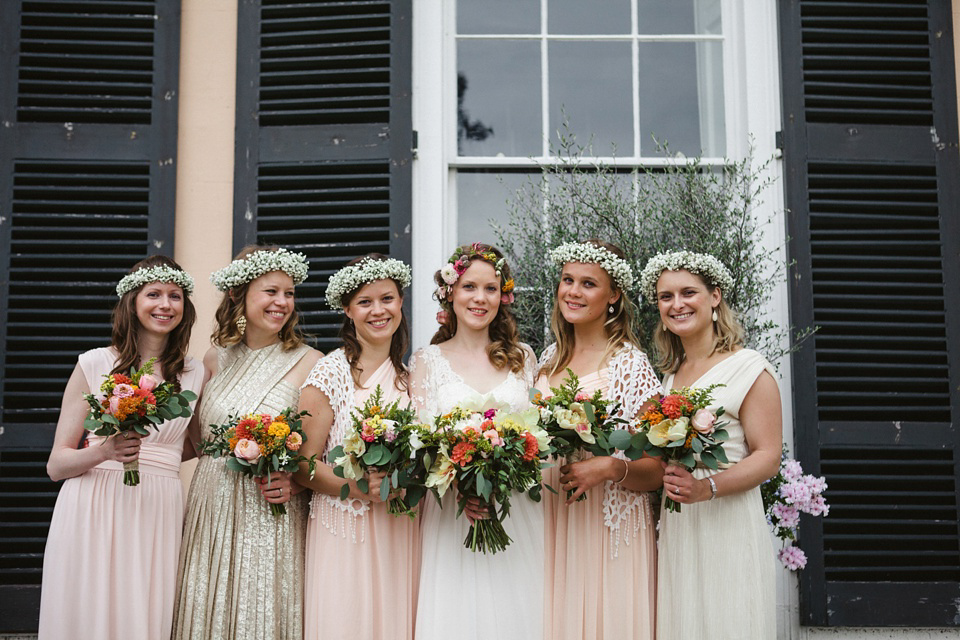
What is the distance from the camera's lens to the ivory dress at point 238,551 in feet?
11.6

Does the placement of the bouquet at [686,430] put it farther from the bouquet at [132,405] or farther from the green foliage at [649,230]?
the bouquet at [132,405]

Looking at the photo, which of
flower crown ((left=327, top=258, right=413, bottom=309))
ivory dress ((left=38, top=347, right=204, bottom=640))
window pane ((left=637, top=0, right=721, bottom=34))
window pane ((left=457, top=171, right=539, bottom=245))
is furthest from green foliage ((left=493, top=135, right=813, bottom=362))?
ivory dress ((left=38, top=347, right=204, bottom=640))

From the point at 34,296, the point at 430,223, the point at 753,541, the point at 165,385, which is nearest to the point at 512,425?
the point at 753,541

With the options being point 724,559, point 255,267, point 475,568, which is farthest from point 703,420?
point 255,267

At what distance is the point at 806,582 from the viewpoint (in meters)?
4.23

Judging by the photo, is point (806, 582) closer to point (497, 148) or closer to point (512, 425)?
point (512, 425)

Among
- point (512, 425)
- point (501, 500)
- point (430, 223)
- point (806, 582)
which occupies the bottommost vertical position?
point (806, 582)

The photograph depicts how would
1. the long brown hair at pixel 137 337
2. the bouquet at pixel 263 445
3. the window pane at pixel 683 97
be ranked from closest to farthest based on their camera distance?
the bouquet at pixel 263 445
the long brown hair at pixel 137 337
the window pane at pixel 683 97

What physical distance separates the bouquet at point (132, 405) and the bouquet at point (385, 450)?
25.7 inches

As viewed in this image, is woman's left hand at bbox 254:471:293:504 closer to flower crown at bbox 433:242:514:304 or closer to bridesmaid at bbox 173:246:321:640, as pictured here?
bridesmaid at bbox 173:246:321:640

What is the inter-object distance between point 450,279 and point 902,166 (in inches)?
98.0

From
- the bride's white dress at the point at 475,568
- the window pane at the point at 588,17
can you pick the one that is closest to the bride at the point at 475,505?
the bride's white dress at the point at 475,568

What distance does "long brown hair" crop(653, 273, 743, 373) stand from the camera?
3.66 m

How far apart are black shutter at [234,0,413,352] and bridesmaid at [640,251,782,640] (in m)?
1.54
